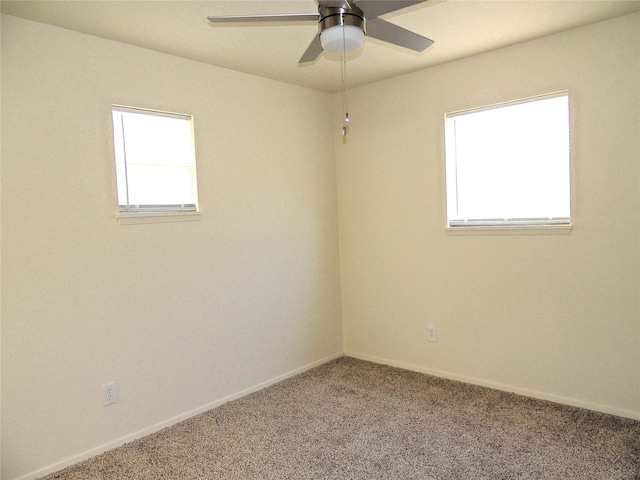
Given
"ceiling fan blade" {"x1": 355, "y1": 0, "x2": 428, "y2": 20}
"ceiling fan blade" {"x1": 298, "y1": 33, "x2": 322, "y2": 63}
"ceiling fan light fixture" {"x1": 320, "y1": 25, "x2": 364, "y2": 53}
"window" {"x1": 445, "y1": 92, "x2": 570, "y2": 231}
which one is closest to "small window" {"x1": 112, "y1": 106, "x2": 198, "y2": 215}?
"ceiling fan blade" {"x1": 298, "y1": 33, "x2": 322, "y2": 63}

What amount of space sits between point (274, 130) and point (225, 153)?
54 centimetres

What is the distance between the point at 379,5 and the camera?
167 cm

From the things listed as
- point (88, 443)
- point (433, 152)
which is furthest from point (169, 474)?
point (433, 152)

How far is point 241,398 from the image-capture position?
10.9 feet

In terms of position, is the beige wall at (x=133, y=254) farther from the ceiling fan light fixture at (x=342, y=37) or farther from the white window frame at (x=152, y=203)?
the ceiling fan light fixture at (x=342, y=37)

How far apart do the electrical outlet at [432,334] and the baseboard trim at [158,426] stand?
99 cm

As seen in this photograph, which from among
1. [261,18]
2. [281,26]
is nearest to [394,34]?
[261,18]

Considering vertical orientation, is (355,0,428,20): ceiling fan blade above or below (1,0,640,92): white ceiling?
below

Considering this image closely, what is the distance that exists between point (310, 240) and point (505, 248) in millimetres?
1592

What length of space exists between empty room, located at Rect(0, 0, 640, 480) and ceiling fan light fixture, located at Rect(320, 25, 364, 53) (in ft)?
0.05

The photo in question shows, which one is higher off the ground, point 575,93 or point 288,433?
point 575,93

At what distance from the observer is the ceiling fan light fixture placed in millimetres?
1703

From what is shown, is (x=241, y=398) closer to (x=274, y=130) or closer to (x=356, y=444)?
(x=356, y=444)

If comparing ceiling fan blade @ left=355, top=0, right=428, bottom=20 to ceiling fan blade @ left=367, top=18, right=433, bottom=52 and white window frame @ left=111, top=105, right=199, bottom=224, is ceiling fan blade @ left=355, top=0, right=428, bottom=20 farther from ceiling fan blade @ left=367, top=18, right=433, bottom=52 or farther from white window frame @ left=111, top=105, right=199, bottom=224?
white window frame @ left=111, top=105, right=199, bottom=224
